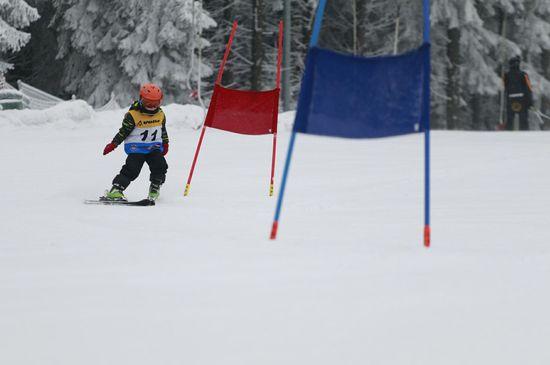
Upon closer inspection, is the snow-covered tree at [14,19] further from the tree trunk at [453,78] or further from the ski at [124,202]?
the tree trunk at [453,78]

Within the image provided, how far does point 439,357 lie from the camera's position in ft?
8.05

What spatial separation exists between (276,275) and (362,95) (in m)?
1.31

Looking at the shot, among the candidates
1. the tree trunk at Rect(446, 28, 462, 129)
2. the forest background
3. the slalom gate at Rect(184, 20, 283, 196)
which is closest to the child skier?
the slalom gate at Rect(184, 20, 283, 196)

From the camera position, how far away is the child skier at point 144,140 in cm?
611

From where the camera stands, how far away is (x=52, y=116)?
1296 centimetres

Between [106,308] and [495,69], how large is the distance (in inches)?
1023

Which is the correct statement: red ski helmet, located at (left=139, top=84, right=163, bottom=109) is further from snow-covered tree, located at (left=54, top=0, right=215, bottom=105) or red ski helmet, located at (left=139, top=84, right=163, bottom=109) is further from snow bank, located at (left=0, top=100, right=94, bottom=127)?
snow-covered tree, located at (left=54, top=0, right=215, bottom=105)

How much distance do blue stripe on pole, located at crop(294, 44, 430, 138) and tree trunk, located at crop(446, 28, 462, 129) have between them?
67.0 ft

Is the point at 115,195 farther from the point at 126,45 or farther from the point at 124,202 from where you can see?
the point at 126,45

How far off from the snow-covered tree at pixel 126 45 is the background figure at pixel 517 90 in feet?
28.4

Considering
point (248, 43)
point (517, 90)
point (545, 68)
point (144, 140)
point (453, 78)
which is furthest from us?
point (545, 68)

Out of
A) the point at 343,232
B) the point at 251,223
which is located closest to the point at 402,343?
the point at 343,232

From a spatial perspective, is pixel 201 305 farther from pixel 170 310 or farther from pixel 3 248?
pixel 3 248

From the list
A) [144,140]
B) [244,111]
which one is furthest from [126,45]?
[144,140]
